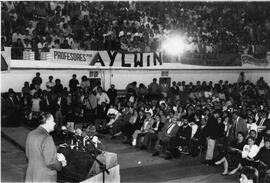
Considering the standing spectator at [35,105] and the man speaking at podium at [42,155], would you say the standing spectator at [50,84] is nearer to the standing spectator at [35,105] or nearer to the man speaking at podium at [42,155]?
the standing spectator at [35,105]

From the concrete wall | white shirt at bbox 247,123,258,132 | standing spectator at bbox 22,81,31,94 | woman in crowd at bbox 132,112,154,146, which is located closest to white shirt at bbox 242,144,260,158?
white shirt at bbox 247,123,258,132

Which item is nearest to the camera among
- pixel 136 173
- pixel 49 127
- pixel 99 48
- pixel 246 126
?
pixel 49 127

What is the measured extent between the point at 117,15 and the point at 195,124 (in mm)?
11081

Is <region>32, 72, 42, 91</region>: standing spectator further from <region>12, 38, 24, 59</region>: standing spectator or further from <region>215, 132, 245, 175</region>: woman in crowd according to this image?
<region>215, 132, 245, 175</region>: woman in crowd

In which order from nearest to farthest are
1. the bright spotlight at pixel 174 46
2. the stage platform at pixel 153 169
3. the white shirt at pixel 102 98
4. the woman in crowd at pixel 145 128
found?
the stage platform at pixel 153 169 < the woman in crowd at pixel 145 128 < the white shirt at pixel 102 98 < the bright spotlight at pixel 174 46

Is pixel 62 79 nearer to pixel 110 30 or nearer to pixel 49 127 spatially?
pixel 110 30

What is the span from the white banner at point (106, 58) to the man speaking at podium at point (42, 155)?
41.0ft

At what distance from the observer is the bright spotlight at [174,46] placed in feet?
69.6

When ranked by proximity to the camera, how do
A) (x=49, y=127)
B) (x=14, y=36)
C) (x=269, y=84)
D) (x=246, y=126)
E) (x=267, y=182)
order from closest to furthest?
(x=49, y=127) < (x=267, y=182) < (x=246, y=126) < (x=14, y=36) < (x=269, y=84)

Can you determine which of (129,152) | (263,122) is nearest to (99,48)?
(129,152)

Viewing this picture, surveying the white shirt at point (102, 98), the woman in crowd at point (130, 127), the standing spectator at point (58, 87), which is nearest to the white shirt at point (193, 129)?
the woman in crowd at point (130, 127)

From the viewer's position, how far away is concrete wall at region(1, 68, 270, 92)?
1858 cm

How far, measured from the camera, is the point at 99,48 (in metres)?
19.2

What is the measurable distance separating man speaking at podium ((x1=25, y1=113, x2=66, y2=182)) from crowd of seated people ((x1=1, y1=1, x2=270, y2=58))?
40.3 feet
